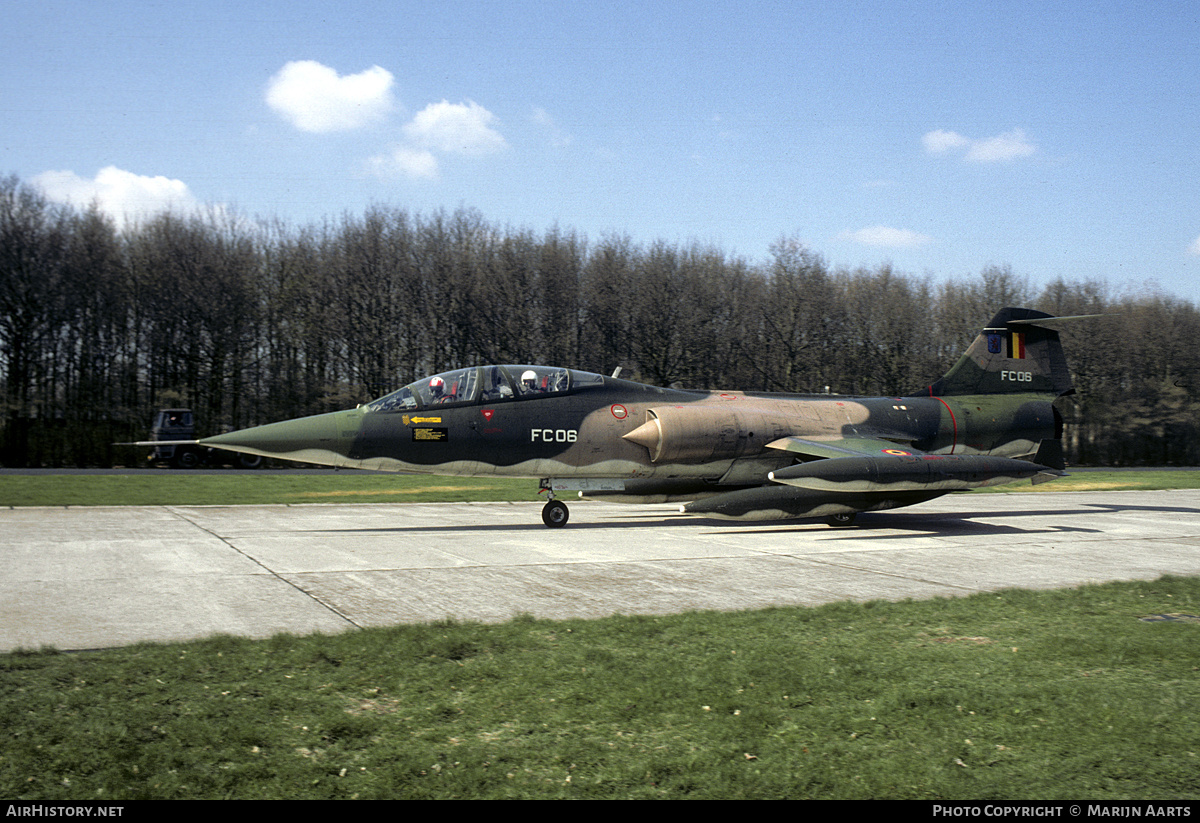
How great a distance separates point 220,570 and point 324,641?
419cm

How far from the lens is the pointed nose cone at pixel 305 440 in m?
12.6

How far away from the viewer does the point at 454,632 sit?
20.8ft

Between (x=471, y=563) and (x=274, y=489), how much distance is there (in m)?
14.5

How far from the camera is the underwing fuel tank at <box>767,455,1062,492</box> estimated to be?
1355 cm

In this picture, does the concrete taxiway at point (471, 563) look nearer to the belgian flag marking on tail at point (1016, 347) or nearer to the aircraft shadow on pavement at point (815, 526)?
the aircraft shadow on pavement at point (815, 526)

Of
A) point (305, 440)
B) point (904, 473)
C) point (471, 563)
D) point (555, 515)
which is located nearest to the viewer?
point (471, 563)

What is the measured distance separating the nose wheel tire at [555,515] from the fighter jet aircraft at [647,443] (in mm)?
19

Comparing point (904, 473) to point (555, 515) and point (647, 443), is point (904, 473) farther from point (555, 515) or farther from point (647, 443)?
point (555, 515)

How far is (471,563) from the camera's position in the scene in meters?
10.3

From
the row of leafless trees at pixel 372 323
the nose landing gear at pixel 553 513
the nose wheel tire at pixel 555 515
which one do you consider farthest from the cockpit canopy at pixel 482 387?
the row of leafless trees at pixel 372 323

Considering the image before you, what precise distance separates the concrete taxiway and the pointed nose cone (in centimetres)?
Answer: 127

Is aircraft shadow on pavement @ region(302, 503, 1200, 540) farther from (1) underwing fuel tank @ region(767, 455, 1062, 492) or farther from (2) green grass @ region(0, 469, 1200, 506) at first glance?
(2) green grass @ region(0, 469, 1200, 506)

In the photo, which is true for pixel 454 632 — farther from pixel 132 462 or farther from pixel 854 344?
pixel 854 344

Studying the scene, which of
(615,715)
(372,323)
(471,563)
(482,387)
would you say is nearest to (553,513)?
(482,387)
